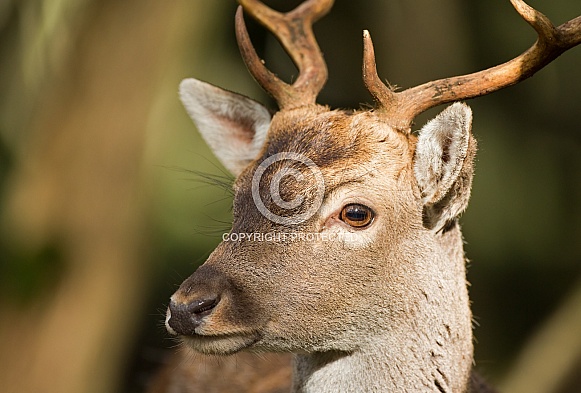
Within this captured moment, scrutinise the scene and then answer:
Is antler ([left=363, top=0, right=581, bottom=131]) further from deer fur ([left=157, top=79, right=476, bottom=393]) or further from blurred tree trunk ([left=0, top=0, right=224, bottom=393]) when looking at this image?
blurred tree trunk ([left=0, top=0, right=224, bottom=393])

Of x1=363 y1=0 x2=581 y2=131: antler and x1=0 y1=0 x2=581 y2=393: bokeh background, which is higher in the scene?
x1=363 y1=0 x2=581 y2=131: antler

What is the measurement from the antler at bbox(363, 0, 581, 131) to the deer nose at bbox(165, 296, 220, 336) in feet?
3.96

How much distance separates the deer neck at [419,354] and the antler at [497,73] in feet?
1.98

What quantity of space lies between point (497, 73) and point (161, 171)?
6444 millimetres

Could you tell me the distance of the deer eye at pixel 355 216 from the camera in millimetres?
3631

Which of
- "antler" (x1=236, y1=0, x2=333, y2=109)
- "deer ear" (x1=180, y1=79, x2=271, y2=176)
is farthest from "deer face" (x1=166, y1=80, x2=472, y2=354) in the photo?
"deer ear" (x1=180, y1=79, x2=271, y2=176)

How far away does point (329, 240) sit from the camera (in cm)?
358

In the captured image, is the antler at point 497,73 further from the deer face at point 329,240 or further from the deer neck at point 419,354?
the deer neck at point 419,354

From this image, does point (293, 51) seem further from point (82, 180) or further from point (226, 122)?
point (82, 180)

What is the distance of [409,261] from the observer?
3.70 metres

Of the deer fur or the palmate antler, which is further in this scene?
the palmate antler

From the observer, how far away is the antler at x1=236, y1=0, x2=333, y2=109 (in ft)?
13.9

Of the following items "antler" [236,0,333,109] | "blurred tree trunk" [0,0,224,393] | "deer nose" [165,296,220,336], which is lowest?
"blurred tree trunk" [0,0,224,393]

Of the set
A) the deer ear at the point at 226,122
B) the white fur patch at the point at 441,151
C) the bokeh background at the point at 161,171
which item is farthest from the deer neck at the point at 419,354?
the bokeh background at the point at 161,171
